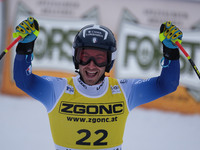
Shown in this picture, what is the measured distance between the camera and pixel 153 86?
2824 millimetres

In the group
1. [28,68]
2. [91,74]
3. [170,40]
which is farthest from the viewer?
[91,74]

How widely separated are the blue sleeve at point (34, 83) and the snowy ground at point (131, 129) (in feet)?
9.36

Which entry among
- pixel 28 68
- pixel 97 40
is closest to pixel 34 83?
pixel 28 68

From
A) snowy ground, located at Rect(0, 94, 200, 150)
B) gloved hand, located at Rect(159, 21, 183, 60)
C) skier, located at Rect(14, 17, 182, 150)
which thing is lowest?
snowy ground, located at Rect(0, 94, 200, 150)

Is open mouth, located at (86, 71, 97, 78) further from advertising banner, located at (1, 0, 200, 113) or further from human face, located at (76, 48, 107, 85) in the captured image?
advertising banner, located at (1, 0, 200, 113)

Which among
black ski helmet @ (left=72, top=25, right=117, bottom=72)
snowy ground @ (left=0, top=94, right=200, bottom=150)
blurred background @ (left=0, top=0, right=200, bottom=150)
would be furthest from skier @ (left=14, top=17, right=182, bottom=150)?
blurred background @ (left=0, top=0, right=200, bottom=150)

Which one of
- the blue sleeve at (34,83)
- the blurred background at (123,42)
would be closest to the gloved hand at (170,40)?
Result: the blue sleeve at (34,83)

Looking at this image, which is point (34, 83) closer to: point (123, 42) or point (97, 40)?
point (97, 40)

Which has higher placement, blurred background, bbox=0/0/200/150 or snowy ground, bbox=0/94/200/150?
blurred background, bbox=0/0/200/150

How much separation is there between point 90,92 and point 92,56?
0.39 m

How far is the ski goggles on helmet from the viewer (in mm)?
2711

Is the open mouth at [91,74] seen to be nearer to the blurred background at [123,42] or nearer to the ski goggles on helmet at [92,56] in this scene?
the ski goggles on helmet at [92,56]

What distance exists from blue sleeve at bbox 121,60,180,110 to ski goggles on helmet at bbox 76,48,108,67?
40 centimetres

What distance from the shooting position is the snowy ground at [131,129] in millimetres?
5496
